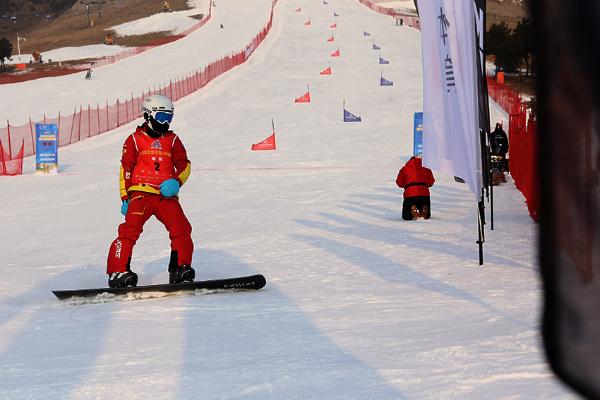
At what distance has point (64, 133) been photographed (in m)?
33.0

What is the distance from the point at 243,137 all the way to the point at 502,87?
13.2 meters

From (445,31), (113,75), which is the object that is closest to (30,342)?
(445,31)

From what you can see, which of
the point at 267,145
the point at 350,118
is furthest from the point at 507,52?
the point at 267,145

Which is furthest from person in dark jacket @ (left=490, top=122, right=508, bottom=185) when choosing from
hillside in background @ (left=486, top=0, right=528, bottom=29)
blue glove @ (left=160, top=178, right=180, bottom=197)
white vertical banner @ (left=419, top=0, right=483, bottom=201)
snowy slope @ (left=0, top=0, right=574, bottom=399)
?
hillside in background @ (left=486, top=0, right=528, bottom=29)

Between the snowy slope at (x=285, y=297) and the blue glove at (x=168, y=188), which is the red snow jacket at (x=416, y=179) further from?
the blue glove at (x=168, y=188)

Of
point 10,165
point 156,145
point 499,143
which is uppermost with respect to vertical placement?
point 156,145

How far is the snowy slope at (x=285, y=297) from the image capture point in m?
4.60

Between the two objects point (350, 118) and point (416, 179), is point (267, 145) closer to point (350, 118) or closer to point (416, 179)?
point (350, 118)

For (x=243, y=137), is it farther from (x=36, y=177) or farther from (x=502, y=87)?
(x=502, y=87)

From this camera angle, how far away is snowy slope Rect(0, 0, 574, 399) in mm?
4598

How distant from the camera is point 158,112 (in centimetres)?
805

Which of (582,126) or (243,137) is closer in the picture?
(582,126)

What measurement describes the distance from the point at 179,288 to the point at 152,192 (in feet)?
2.80

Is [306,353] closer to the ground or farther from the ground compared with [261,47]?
closer to the ground
